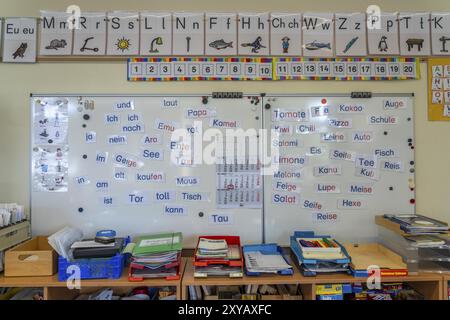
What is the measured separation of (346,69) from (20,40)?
7.04 ft

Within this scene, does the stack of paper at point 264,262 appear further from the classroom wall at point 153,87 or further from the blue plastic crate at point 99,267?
the classroom wall at point 153,87

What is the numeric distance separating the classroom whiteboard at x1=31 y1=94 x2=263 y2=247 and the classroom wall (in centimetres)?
8

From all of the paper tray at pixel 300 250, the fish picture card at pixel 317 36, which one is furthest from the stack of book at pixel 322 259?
the fish picture card at pixel 317 36

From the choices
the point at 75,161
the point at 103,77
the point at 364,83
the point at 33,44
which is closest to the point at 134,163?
the point at 75,161

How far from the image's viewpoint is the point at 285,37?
6.86 feet

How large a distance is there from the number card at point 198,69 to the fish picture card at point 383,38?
685 millimetres

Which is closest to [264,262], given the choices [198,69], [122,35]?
[198,69]

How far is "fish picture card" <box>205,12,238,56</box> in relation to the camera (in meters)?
2.08

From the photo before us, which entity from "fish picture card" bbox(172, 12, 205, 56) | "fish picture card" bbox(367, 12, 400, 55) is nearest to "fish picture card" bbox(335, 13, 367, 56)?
"fish picture card" bbox(367, 12, 400, 55)

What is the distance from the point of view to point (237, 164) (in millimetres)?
2078

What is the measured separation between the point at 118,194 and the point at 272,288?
1125 millimetres

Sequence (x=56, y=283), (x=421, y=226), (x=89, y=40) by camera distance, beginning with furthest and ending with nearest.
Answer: (x=89, y=40) → (x=421, y=226) → (x=56, y=283)

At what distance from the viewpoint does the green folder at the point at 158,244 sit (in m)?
1.72

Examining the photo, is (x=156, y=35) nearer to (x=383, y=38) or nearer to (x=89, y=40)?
(x=89, y=40)
